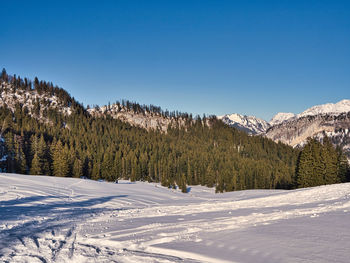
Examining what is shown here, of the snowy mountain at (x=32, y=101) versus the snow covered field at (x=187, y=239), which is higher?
the snowy mountain at (x=32, y=101)

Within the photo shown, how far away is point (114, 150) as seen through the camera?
10212 centimetres

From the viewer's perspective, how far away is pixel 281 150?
160000mm

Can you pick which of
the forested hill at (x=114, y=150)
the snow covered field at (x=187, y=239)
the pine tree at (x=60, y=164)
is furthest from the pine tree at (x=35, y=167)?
the snow covered field at (x=187, y=239)

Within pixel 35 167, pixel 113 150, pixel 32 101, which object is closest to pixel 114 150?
pixel 113 150

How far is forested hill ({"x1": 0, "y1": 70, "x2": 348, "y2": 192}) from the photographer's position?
219ft

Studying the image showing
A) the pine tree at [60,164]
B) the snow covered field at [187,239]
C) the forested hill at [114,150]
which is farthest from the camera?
the forested hill at [114,150]

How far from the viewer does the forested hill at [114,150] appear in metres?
66.8

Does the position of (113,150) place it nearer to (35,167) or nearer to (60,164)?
(60,164)

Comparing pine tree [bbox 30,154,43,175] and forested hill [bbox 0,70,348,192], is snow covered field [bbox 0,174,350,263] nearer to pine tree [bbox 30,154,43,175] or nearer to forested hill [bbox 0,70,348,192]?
forested hill [bbox 0,70,348,192]

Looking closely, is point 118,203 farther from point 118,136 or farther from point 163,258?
point 118,136

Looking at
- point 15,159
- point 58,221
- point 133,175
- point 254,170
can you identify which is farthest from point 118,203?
point 254,170

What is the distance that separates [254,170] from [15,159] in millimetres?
74776

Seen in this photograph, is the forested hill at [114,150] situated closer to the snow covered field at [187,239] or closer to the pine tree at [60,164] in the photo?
the pine tree at [60,164]

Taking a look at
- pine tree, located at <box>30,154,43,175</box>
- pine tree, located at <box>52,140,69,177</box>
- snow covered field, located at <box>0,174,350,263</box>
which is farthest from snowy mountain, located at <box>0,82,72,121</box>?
snow covered field, located at <box>0,174,350,263</box>
